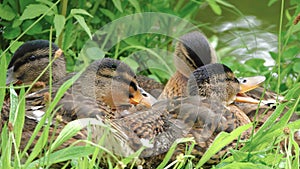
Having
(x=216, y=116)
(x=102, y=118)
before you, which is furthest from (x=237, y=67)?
(x=102, y=118)

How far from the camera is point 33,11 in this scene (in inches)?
190

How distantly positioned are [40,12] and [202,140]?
1121 mm

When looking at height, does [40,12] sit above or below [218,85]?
above

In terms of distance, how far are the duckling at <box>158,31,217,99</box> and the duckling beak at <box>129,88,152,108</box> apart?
1.61 feet

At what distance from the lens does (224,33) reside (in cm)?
760

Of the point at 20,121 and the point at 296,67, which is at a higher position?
the point at 20,121

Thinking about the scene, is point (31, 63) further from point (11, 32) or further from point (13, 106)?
point (13, 106)

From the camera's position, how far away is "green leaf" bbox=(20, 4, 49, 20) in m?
4.81

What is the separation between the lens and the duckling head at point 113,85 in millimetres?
4734

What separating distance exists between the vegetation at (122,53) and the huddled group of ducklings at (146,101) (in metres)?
0.12

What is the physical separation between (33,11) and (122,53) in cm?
124

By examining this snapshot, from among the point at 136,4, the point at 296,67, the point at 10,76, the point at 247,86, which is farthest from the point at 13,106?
the point at 296,67

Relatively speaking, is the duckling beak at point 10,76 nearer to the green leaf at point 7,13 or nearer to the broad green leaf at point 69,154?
the green leaf at point 7,13

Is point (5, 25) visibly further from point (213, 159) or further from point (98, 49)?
point (213, 159)
